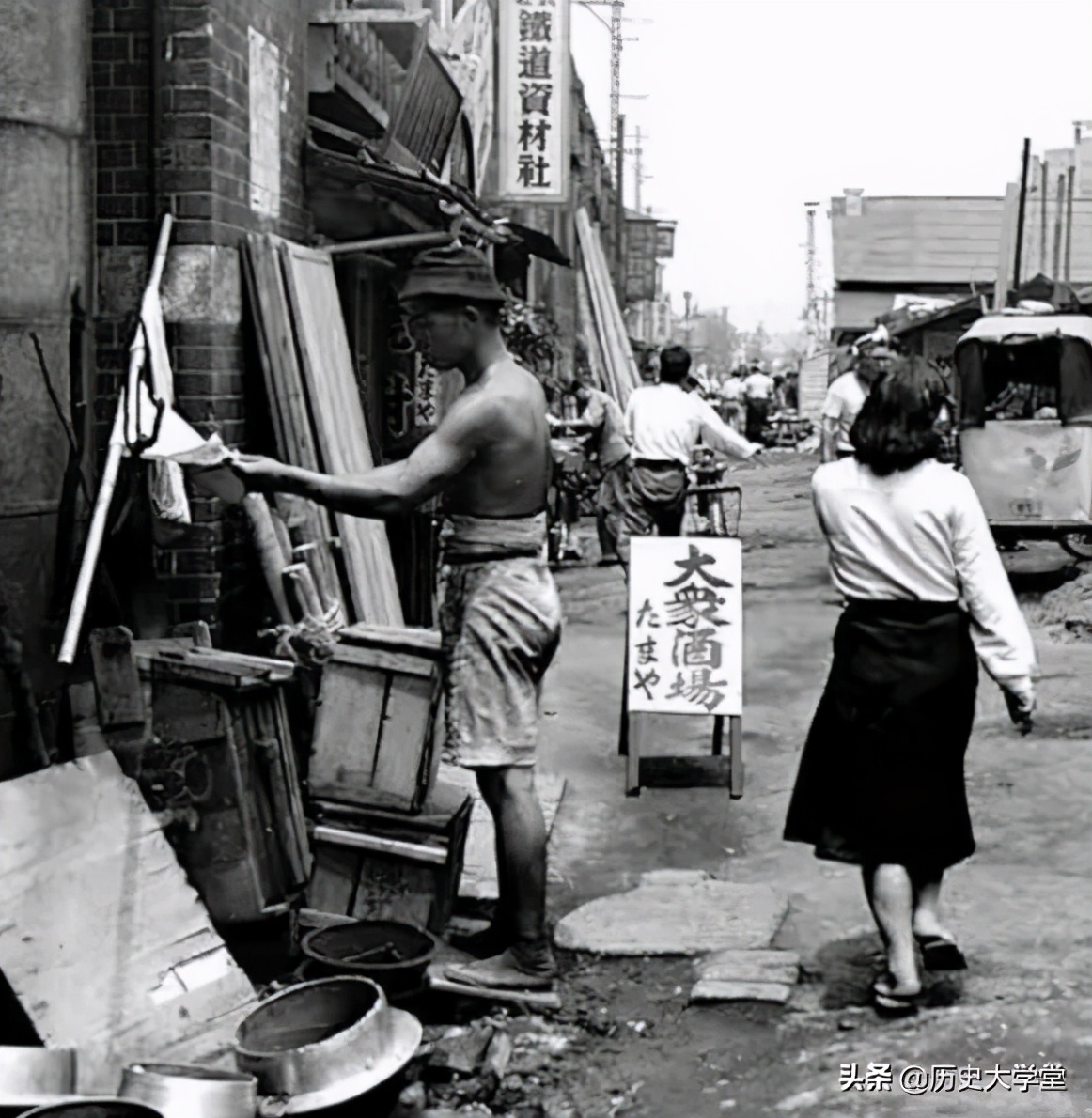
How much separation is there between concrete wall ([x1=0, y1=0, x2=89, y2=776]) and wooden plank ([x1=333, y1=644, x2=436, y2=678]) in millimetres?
1133

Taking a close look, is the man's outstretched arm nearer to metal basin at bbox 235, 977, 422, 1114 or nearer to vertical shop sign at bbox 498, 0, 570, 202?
metal basin at bbox 235, 977, 422, 1114

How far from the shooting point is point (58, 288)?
19.8 ft

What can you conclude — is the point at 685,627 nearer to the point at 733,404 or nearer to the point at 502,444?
the point at 502,444

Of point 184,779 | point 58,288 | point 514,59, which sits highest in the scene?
point 514,59

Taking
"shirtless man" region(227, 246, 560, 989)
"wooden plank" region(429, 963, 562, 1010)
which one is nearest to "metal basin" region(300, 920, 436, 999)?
"wooden plank" region(429, 963, 562, 1010)

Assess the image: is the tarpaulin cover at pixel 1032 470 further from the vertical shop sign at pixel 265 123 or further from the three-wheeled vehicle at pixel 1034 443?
the vertical shop sign at pixel 265 123

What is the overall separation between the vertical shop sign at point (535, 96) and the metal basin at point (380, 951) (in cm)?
1114

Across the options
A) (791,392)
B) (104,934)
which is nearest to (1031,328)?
(104,934)

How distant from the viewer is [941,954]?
17.7 feet

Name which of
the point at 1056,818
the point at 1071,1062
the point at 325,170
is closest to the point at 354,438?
the point at 325,170

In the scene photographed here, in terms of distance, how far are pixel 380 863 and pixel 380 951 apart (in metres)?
0.50

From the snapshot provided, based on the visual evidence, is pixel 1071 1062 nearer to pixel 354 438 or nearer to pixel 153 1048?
pixel 153 1048

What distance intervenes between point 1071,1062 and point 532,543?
7.54 feet

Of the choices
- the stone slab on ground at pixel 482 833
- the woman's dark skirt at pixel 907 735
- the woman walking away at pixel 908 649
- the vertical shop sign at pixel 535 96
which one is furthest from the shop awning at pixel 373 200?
the vertical shop sign at pixel 535 96
